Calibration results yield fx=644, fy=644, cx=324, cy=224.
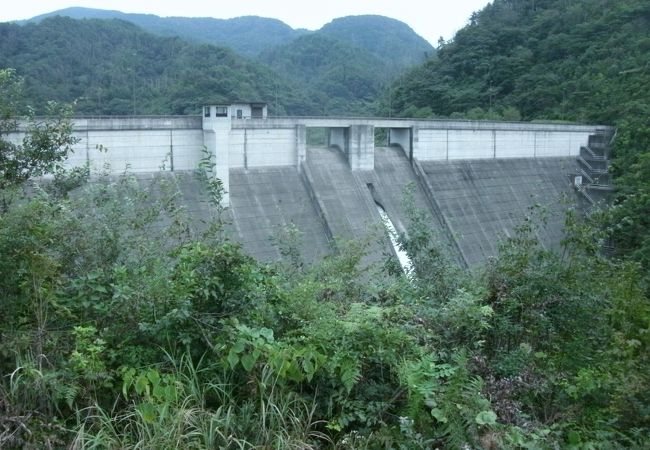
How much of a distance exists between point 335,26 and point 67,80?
3128 inches

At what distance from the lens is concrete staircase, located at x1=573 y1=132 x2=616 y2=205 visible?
21.8 m

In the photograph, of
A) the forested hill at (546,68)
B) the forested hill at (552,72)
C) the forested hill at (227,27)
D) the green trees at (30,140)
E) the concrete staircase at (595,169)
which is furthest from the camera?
the forested hill at (227,27)

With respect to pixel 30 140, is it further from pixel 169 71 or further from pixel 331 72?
pixel 331 72

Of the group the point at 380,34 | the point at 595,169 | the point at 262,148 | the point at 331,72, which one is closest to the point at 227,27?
the point at 380,34

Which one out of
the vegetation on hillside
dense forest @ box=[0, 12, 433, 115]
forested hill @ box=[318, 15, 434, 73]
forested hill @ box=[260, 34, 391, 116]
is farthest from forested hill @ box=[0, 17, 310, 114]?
forested hill @ box=[318, 15, 434, 73]

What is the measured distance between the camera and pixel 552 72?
31.2 m

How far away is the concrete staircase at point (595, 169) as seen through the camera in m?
21.8

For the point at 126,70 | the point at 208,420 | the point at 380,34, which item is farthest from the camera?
the point at 380,34

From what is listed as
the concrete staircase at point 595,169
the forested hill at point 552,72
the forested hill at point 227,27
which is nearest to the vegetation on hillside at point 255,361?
the concrete staircase at point 595,169

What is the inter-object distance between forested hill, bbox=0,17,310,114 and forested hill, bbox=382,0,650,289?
30.5ft

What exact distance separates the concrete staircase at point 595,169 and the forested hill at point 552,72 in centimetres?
49

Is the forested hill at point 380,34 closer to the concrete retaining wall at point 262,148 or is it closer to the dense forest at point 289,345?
the concrete retaining wall at point 262,148

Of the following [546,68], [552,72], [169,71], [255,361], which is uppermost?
[169,71]

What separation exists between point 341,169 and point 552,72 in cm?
1969
